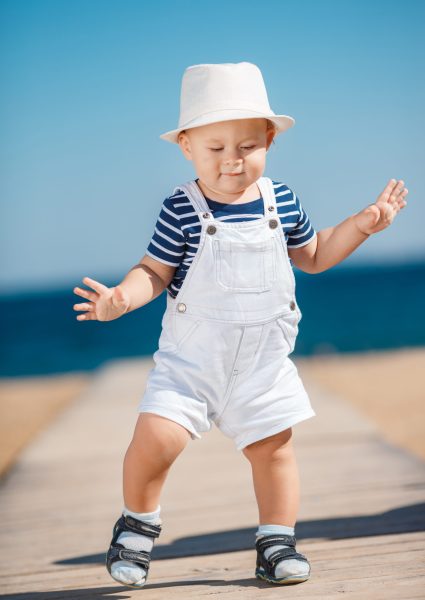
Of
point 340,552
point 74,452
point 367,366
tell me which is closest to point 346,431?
point 74,452

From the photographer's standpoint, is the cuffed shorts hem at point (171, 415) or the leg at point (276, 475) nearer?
the cuffed shorts hem at point (171, 415)

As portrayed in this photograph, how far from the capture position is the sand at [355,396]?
8109 mm

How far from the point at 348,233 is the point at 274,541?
96 cm

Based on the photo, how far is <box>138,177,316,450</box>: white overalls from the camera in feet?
8.13

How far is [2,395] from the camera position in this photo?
45.5ft

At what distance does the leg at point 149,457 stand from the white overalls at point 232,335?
0.03 m

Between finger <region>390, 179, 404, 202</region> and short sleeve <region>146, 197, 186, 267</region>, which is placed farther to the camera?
finger <region>390, 179, 404, 202</region>

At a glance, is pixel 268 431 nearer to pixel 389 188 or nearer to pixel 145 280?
pixel 145 280

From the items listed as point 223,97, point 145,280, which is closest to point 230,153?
point 223,97

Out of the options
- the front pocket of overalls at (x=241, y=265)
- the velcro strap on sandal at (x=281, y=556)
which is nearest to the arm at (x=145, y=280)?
the front pocket of overalls at (x=241, y=265)

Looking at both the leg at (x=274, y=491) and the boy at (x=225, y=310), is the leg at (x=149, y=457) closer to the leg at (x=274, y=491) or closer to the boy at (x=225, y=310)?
the boy at (x=225, y=310)

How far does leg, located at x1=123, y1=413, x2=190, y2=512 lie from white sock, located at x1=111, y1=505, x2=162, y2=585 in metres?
0.02

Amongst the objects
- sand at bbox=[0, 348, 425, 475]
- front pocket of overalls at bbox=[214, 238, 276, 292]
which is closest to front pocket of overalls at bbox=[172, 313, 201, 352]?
front pocket of overalls at bbox=[214, 238, 276, 292]

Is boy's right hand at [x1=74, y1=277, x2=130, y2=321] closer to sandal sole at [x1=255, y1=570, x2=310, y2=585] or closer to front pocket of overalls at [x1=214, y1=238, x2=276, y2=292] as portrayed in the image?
front pocket of overalls at [x1=214, y1=238, x2=276, y2=292]
